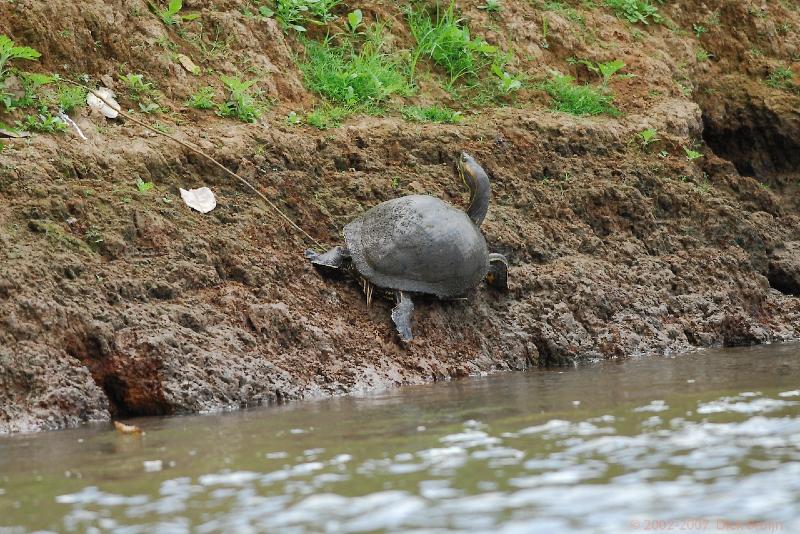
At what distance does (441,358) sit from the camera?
7422 mm

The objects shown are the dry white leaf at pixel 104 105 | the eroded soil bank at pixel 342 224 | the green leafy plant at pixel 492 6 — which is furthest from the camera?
the green leafy plant at pixel 492 6

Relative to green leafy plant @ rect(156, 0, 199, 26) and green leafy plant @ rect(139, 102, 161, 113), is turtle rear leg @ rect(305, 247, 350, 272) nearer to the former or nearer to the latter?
green leafy plant @ rect(139, 102, 161, 113)

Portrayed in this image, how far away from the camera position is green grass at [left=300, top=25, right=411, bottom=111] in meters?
9.24

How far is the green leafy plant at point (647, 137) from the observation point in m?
9.80

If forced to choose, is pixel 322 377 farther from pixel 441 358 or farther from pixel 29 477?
pixel 29 477

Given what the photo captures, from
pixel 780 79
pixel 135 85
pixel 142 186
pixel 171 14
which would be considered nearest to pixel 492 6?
pixel 780 79

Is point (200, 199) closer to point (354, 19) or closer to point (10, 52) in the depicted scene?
point (10, 52)

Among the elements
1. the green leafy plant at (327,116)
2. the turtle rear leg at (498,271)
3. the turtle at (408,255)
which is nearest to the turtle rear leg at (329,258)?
the turtle at (408,255)

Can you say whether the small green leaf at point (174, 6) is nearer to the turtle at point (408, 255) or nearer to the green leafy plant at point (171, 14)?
the green leafy plant at point (171, 14)

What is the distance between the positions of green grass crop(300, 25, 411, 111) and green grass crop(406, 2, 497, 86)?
0.43m

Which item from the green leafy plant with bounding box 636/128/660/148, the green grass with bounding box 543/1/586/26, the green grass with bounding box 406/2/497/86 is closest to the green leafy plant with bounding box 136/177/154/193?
the green grass with bounding box 406/2/497/86

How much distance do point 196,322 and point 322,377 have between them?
2.85 ft

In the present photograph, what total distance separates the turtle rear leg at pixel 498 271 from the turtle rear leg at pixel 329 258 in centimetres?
111

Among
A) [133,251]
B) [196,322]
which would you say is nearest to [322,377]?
[196,322]
